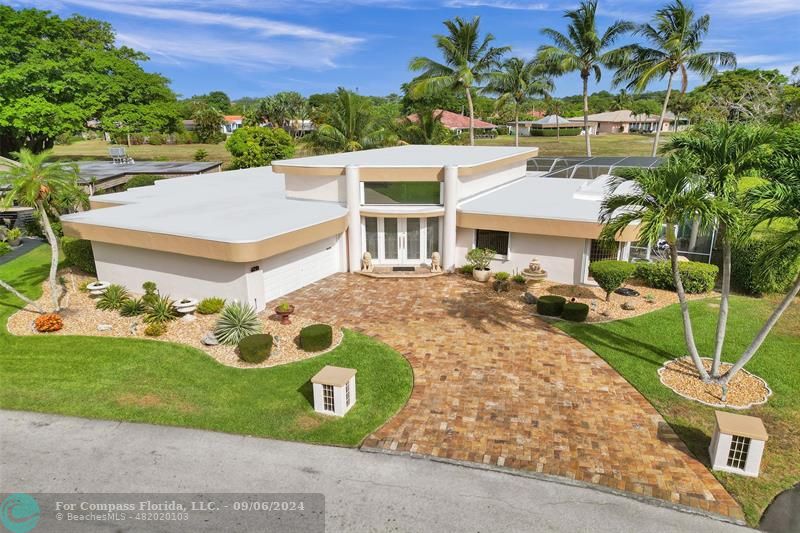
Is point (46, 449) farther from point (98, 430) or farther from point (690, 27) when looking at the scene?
point (690, 27)

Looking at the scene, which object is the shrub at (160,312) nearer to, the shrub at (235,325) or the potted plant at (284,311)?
the shrub at (235,325)

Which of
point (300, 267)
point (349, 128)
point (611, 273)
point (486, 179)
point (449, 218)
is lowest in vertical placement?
point (300, 267)

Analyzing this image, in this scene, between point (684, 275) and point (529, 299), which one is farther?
point (684, 275)

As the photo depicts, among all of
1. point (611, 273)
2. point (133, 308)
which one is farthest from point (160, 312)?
point (611, 273)

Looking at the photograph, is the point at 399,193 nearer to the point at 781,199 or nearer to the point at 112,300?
the point at 112,300

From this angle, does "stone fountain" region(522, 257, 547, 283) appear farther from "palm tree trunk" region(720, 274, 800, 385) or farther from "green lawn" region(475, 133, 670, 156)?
"green lawn" region(475, 133, 670, 156)

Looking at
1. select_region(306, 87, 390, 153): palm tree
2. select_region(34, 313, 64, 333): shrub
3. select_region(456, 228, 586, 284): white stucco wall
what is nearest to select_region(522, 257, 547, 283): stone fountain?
select_region(456, 228, 586, 284): white stucco wall
